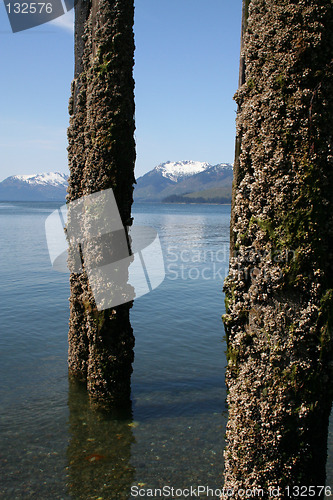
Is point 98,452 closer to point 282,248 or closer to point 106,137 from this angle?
point 282,248

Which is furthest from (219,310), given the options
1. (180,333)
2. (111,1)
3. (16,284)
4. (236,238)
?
(236,238)

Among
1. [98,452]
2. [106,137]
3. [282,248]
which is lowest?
[98,452]

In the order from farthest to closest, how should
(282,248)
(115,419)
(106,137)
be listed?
(115,419), (106,137), (282,248)

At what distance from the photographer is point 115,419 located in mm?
7324

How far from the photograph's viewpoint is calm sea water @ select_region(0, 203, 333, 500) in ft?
19.2

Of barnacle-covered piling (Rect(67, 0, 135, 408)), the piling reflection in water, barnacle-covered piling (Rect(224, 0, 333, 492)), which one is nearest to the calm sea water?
the piling reflection in water

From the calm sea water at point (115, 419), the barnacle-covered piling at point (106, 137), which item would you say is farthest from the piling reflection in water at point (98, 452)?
the barnacle-covered piling at point (106, 137)

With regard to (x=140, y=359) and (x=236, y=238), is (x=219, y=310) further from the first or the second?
(x=236, y=238)

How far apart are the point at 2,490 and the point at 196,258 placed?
20.1 metres

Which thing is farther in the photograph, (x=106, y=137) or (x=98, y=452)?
(x=106, y=137)

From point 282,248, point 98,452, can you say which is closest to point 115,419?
point 98,452

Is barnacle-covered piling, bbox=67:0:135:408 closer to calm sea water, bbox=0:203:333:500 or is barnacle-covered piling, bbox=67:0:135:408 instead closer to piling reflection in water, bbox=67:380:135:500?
piling reflection in water, bbox=67:380:135:500

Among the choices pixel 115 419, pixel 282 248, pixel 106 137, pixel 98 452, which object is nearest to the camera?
pixel 282 248

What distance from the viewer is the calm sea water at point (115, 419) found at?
5852 mm
